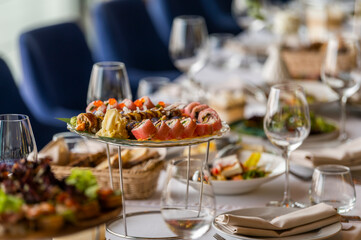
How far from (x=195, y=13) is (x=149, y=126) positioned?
12.3 feet

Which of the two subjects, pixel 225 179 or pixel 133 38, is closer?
pixel 225 179

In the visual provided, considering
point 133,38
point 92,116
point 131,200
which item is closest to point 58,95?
point 133,38

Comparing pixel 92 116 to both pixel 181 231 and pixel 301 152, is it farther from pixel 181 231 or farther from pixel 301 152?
pixel 301 152

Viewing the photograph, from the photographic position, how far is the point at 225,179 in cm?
150

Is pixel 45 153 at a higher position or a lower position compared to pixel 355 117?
higher

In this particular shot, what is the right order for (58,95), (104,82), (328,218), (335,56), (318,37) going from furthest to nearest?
(318,37)
(58,95)
(335,56)
(104,82)
(328,218)

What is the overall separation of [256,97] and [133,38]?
158cm

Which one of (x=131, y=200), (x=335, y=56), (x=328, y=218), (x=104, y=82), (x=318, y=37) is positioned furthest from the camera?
(x=318, y=37)

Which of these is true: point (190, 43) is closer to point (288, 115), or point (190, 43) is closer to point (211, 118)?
point (288, 115)

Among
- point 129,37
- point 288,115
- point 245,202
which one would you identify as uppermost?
point 288,115

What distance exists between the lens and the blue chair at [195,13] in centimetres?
431

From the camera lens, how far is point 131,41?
12.2 ft

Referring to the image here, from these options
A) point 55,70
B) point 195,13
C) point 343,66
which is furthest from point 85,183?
point 195,13

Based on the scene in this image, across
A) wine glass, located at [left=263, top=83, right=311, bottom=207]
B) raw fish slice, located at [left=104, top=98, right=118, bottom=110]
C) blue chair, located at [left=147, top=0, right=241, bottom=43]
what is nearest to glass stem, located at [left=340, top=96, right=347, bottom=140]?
wine glass, located at [left=263, top=83, right=311, bottom=207]
